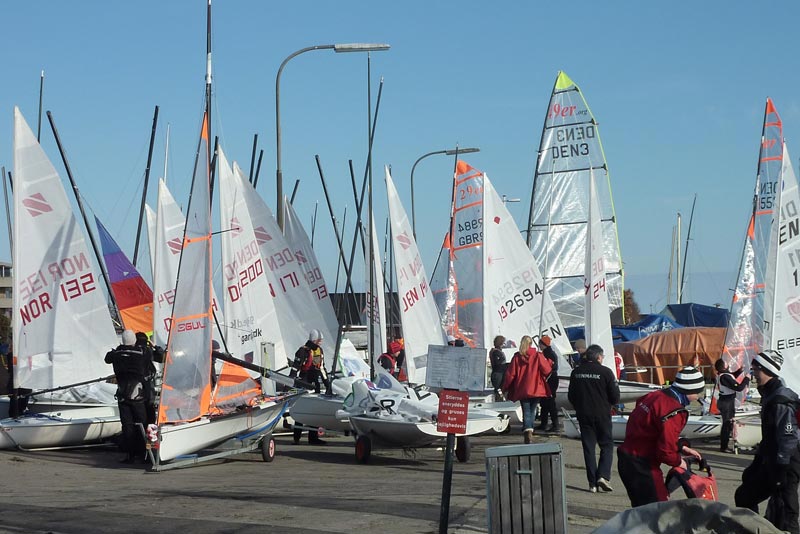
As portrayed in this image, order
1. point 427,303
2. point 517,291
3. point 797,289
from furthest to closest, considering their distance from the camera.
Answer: point 517,291 → point 427,303 → point 797,289

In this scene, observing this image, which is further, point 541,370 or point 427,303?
point 427,303

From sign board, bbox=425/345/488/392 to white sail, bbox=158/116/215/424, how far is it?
226 inches

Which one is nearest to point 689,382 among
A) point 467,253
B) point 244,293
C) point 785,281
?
point 785,281

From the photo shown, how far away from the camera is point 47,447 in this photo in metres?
16.2

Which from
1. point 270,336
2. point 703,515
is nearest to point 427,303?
point 270,336

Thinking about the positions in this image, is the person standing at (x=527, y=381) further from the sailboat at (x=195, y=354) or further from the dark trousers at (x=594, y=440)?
the sailboat at (x=195, y=354)

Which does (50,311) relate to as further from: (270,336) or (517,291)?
(517,291)

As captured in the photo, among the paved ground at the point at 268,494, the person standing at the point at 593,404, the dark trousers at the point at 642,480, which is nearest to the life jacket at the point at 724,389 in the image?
the paved ground at the point at 268,494

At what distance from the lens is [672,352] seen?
37.3 metres

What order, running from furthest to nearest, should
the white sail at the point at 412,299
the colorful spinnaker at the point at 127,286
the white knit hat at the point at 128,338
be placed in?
the colorful spinnaker at the point at 127,286
the white sail at the point at 412,299
the white knit hat at the point at 128,338

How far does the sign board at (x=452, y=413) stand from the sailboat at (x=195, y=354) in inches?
222

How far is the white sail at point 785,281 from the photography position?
1911 cm

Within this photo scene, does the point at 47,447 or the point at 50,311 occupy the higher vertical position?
the point at 50,311

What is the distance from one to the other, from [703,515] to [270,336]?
16.5 meters
